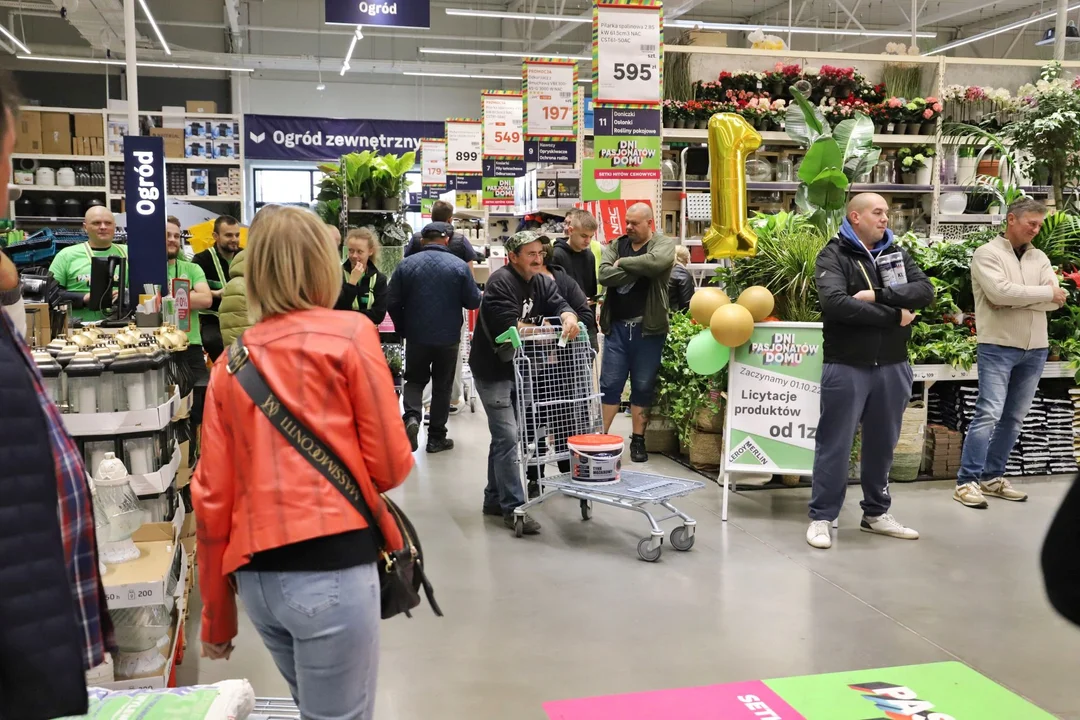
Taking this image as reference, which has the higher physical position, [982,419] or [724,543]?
[982,419]

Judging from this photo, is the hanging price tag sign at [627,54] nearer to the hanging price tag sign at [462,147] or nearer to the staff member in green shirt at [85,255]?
the staff member in green shirt at [85,255]

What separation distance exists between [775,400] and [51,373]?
152 inches

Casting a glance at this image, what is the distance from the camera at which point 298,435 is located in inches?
74.7

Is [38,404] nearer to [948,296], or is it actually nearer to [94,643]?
[94,643]

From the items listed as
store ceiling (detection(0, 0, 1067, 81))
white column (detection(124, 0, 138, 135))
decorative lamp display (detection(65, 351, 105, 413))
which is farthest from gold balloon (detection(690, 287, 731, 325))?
store ceiling (detection(0, 0, 1067, 81))

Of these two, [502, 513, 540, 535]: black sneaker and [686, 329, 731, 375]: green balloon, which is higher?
[686, 329, 731, 375]: green balloon

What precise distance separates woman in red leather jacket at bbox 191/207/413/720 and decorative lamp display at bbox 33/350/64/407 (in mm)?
1166

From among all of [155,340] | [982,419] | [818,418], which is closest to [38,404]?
[155,340]

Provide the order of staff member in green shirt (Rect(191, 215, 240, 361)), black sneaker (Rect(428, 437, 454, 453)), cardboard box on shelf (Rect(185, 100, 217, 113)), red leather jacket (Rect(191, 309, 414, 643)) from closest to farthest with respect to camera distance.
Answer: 1. red leather jacket (Rect(191, 309, 414, 643))
2. staff member in green shirt (Rect(191, 215, 240, 361))
3. black sneaker (Rect(428, 437, 454, 453))
4. cardboard box on shelf (Rect(185, 100, 217, 113))

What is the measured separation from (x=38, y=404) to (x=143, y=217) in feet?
11.8

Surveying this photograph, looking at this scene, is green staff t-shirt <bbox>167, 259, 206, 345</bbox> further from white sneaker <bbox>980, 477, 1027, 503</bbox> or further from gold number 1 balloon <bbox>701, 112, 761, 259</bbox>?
white sneaker <bbox>980, 477, 1027, 503</bbox>

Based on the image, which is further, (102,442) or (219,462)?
(102,442)

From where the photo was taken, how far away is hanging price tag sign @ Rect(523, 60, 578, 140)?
941cm

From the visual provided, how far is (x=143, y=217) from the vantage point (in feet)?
15.0
